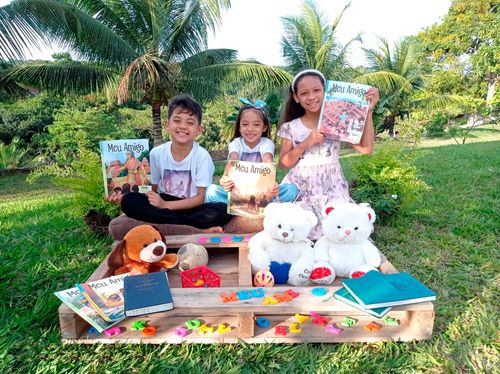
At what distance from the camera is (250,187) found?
219 cm

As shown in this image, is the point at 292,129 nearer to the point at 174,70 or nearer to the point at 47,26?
the point at 47,26

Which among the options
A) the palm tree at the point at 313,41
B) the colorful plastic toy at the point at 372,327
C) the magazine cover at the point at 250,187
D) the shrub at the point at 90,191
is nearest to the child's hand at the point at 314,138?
the magazine cover at the point at 250,187

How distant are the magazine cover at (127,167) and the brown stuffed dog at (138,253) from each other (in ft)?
1.70

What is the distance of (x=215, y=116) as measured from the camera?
51.0ft

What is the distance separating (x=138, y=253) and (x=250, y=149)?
3.72 feet

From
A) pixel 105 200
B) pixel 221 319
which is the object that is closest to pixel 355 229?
pixel 221 319

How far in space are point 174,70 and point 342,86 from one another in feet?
20.0

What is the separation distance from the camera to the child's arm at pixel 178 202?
2395 millimetres

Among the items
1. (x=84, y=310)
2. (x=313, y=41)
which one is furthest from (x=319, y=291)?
(x=313, y=41)

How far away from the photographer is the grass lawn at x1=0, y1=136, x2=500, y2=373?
137 centimetres

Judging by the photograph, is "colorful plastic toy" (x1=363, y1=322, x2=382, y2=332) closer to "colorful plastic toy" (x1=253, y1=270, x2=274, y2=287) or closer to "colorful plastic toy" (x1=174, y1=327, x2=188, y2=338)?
"colorful plastic toy" (x1=253, y1=270, x2=274, y2=287)

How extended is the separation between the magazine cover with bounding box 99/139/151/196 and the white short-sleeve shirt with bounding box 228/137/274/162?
0.63m

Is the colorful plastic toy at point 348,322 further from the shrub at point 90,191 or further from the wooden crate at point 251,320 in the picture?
the shrub at point 90,191

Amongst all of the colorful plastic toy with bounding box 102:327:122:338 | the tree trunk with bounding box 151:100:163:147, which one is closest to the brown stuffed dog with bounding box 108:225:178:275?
the colorful plastic toy with bounding box 102:327:122:338
